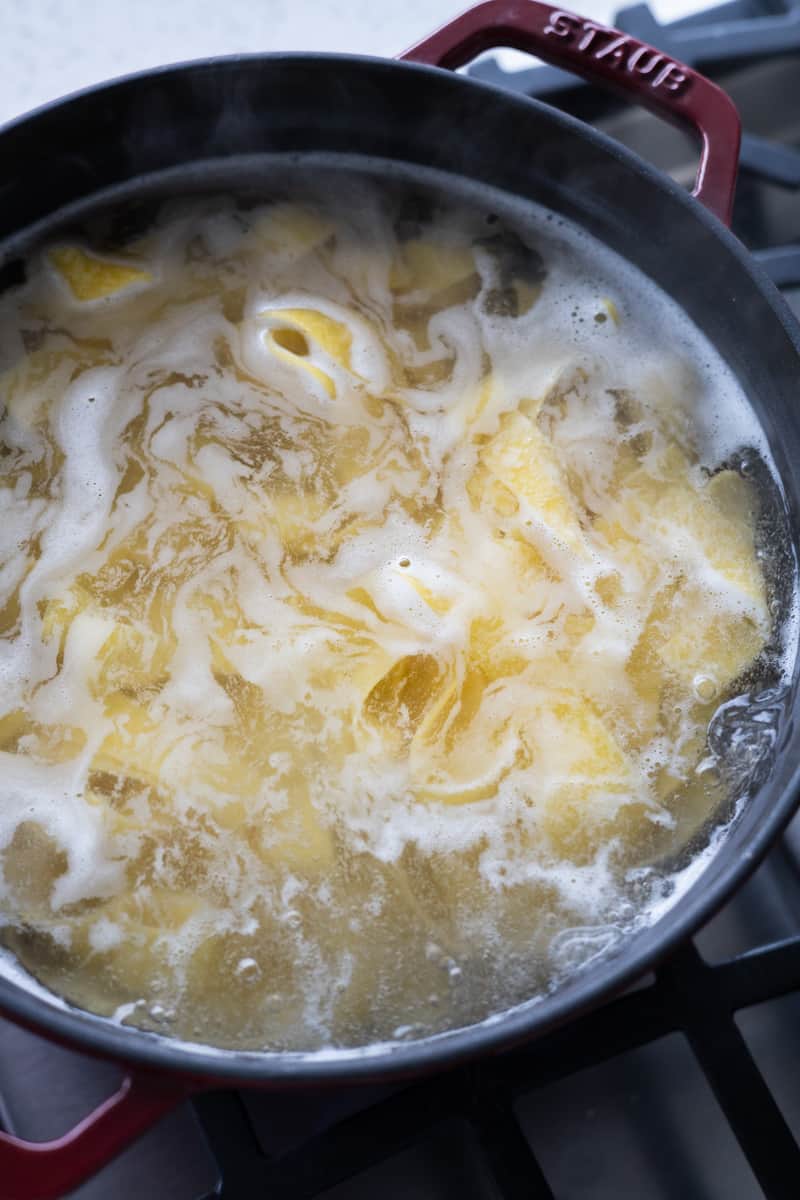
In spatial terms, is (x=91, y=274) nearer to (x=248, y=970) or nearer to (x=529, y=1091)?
(x=248, y=970)

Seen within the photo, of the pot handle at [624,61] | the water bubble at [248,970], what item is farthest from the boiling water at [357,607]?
the pot handle at [624,61]

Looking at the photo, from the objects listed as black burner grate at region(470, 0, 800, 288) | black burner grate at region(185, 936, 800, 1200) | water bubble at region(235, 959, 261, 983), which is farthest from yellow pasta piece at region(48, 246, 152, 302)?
black burner grate at region(185, 936, 800, 1200)

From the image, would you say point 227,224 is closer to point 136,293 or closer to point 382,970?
point 136,293

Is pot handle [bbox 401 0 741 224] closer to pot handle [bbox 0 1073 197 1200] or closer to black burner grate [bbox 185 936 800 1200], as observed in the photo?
black burner grate [bbox 185 936 800 1200]

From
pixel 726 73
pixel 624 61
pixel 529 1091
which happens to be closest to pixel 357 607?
pixel 529 1091

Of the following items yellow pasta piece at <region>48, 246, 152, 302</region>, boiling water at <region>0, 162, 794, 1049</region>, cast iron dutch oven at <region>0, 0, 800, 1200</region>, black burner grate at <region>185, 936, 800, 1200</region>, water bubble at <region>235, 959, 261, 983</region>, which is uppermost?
cast iron dutch oven at <region>0, 0, 800, 1200</region>

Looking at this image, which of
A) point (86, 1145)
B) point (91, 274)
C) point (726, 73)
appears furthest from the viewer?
point (726, 73)
